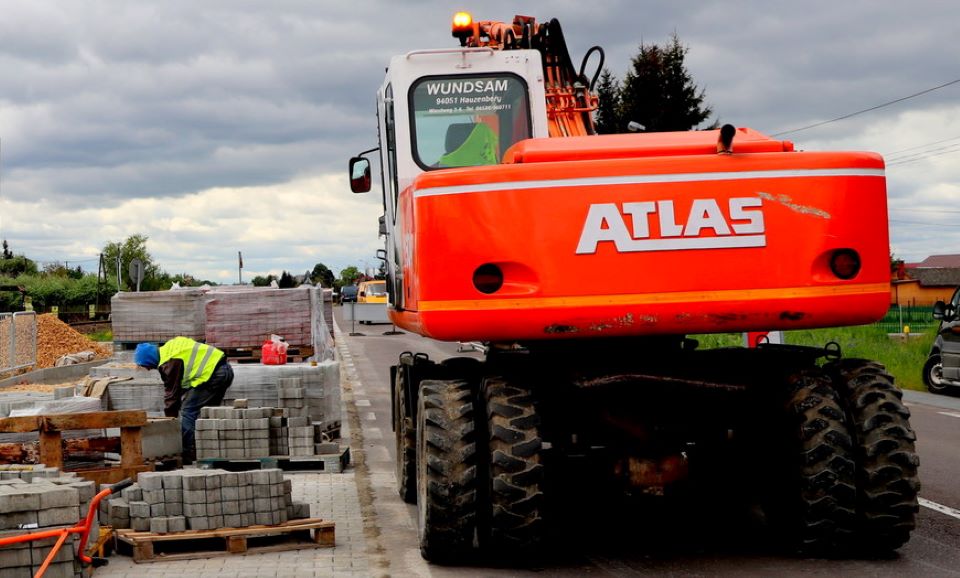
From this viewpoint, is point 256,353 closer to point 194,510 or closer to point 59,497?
point 194,510

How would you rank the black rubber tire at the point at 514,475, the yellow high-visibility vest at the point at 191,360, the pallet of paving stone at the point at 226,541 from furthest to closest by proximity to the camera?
the yellow high-visibility vest at the point at 191,360 → the pallet of paving stone at the point at 226,541 → the black rubber tire at the point at 514,475

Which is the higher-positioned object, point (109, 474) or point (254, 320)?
point (254, 320)

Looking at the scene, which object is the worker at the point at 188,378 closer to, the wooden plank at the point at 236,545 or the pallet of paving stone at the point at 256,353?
the pallet of paving stone at the point at 256,353

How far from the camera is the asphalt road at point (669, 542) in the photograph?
7.33 m

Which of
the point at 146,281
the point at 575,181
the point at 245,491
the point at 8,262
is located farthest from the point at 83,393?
the point at 8,262

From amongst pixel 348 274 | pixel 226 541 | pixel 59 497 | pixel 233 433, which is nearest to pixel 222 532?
pixel 226 541

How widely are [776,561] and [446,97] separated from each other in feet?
13.9

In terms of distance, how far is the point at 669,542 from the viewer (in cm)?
814

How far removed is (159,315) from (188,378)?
4837 millimetres

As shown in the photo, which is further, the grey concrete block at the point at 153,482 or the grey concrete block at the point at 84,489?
the grey concrete block at the point at 153,482

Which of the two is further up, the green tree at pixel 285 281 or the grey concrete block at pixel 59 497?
the green tree at pixel 285 281

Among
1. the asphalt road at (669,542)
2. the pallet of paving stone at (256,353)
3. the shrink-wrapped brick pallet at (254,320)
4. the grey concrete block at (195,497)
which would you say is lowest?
the asphalt road at (669,542)

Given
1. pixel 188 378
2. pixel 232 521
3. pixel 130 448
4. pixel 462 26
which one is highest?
pixel 462 26

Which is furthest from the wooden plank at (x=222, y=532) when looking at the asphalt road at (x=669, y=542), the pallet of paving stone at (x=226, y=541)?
the asphalt road at (x=669, y=542)
